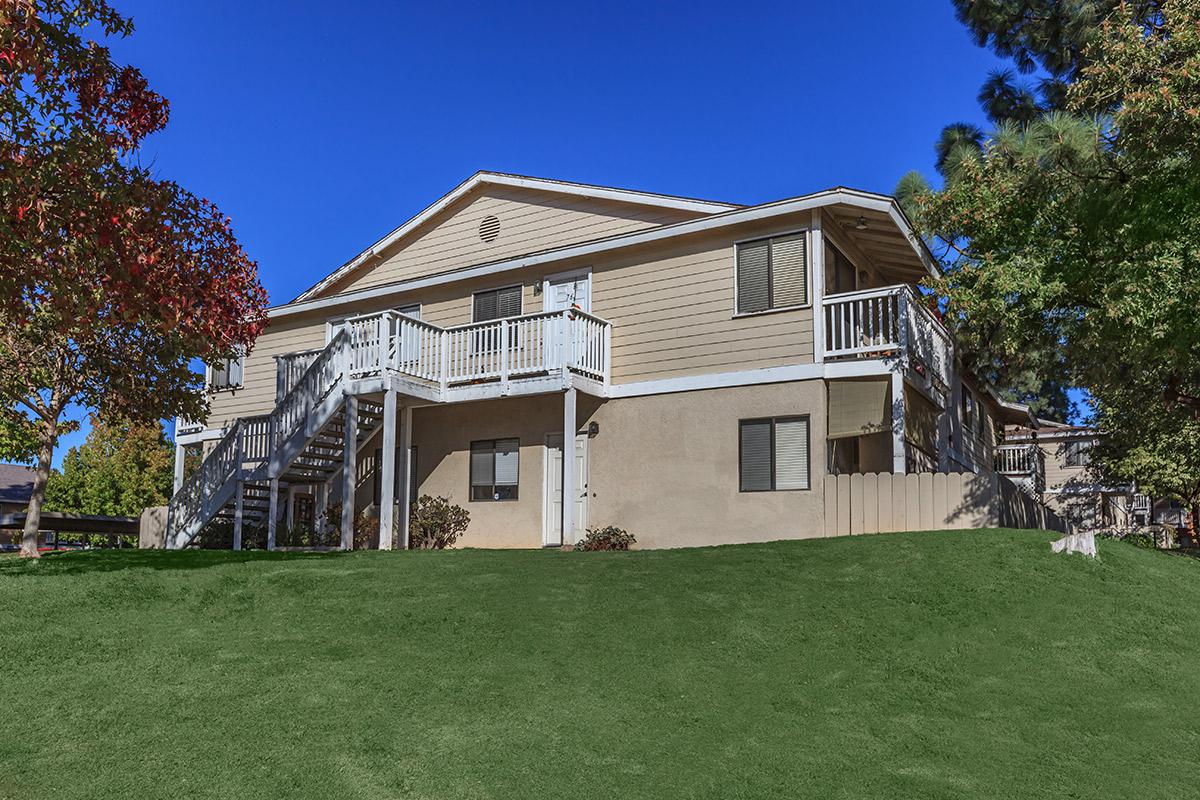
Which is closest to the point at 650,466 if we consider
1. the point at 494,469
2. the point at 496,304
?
the point at 494,469

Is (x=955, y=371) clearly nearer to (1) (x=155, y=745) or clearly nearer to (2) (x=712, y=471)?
(2) (x=712, y=471)

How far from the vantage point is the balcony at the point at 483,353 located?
17.9m

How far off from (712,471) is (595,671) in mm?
9118

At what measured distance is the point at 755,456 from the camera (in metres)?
16.9

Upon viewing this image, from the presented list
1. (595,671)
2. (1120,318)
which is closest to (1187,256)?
(1120,318)

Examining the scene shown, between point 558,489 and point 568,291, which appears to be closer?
point 558,489

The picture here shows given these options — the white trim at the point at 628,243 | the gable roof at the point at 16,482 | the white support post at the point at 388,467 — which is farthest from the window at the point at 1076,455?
the gable roof at the point at 16,482

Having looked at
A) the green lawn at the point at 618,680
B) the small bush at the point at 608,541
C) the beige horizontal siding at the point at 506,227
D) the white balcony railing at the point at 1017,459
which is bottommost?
the green lawn at the point at 618,680

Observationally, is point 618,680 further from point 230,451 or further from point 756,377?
point 230,451

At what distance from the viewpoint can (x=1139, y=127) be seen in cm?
1268

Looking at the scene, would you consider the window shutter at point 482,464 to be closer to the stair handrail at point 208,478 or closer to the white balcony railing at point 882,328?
the stair handrail at point 208,478

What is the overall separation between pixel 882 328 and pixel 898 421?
1710 mm

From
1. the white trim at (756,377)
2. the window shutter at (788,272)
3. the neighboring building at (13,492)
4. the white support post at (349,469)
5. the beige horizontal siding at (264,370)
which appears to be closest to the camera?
the white trim at (756,377)

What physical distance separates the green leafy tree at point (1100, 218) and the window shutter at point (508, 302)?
8065 mm
